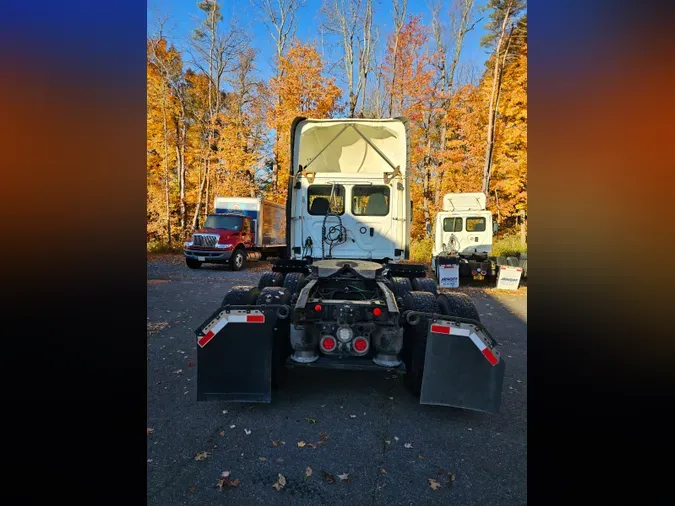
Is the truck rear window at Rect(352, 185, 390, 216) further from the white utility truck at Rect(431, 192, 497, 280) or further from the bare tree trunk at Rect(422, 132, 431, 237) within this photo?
the bare tree trunk at Rect(422, 132, 431, 237)

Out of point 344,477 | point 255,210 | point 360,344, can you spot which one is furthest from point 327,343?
point 255,210

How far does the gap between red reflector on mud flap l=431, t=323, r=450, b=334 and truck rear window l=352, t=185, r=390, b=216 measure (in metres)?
3.25

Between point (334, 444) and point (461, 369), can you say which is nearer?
point (334, 444)

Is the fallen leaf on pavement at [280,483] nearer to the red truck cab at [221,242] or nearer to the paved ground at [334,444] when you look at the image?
the paved ground at [334,444]

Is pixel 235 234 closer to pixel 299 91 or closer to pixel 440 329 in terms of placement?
pixel 299 91

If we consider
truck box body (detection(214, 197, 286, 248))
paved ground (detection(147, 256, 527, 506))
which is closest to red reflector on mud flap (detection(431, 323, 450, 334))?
paved ground (detection(147, 256, 527, 506))

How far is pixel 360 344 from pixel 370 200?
3.30 meters

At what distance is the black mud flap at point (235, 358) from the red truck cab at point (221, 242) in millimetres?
12476

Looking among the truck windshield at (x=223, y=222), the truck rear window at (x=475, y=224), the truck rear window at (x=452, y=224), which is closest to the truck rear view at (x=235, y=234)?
the truck windshield at (x=223, y=222)

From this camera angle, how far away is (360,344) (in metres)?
3.60

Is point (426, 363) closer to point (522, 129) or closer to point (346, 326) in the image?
point (346, 326)

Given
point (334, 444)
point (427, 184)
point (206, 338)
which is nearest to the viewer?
point (334, 444)

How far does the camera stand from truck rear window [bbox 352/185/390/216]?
6.32 meters
